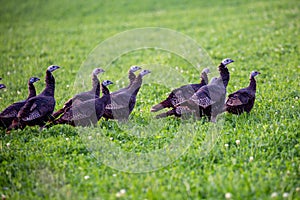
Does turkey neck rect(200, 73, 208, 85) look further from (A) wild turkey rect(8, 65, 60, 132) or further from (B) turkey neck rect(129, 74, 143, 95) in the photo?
(A) wild turkey rect(8, 65, 60, 132)

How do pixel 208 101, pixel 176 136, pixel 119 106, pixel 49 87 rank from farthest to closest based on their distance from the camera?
pixel 49 87, pixel 119 106, pixel 208 101, pixel 176 136

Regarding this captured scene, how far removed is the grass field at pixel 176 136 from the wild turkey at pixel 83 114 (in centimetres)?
21

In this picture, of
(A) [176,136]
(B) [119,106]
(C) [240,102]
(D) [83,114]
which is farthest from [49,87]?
(C) [240,102]

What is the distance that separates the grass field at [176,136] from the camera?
5.37 meters

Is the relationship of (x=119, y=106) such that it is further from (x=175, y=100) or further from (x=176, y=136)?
(x=176, y=136)

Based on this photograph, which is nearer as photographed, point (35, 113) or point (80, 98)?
point (35, 113)

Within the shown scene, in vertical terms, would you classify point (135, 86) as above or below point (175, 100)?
above

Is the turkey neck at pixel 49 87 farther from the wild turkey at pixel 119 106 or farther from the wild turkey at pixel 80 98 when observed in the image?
the wild turkey at pixel 119 106

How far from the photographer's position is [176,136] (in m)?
7.00

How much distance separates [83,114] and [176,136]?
187cm

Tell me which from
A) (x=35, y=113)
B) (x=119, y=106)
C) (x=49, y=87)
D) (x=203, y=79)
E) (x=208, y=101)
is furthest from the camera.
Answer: (x=203, y=79)

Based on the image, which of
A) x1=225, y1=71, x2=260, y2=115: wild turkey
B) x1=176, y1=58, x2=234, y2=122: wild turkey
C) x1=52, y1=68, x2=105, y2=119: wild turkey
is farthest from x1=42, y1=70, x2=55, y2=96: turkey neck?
x1=225, y1=71, x2=260, y2=115: wild turkey

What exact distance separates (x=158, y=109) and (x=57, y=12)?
22.0 m

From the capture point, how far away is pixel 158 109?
316 inches
